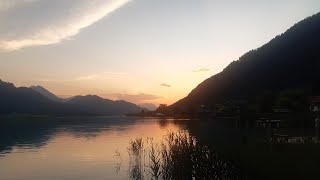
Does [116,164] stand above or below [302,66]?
A: below

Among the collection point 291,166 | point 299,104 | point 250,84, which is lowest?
point 291,166

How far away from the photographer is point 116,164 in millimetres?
44875

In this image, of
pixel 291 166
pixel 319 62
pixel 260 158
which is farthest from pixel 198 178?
pixel 319 62

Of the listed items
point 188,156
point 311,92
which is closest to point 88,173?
point 188,156

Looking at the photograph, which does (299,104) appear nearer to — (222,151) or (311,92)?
(311,92)

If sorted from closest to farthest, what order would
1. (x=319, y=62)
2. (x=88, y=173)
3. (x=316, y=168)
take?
(x=316, y=168)
(x=88, y=173)
(x=319, y=62)

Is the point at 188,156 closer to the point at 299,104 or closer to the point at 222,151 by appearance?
the point at 222,151

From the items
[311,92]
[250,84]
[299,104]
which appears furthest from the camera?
[250,84]

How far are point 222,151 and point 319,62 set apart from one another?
525 feet

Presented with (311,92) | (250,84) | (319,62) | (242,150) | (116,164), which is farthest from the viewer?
(250,84)

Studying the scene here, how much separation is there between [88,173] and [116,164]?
615 cm

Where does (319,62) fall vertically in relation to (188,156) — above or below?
above

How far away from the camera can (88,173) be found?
3909 centimetres

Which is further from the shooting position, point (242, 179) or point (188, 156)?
point (188, 156)
